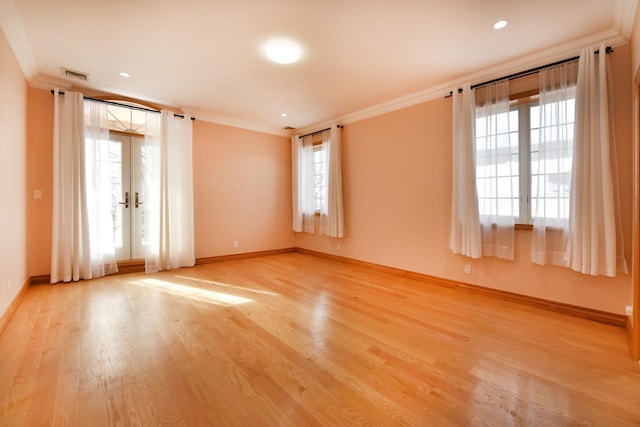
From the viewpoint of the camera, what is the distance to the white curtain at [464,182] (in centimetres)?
318

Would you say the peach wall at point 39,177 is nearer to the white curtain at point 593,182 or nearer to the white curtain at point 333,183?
the white curtain at point 333,183

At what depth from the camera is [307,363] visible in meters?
1.80

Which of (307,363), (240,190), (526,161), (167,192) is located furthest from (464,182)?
(167,192)

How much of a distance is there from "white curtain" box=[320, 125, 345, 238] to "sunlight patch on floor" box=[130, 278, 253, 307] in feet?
7.67

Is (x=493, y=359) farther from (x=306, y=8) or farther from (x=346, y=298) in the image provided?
(x=306, y=8)

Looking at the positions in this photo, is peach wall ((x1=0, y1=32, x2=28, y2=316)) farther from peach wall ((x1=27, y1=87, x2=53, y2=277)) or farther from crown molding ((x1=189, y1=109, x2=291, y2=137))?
crown molding ((x1=189, y1=109, x2=291, y2=137))

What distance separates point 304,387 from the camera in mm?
1557

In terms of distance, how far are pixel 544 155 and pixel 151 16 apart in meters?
3.96

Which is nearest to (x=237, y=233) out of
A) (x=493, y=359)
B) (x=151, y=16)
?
(x=151, y=16)

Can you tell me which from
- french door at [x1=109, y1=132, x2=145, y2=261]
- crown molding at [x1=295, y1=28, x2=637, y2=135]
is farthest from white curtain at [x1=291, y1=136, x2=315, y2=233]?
french door at [x1=109, y1=132, x2=145, y2=261]

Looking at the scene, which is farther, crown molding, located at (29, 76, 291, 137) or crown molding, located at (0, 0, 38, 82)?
crown molding, located at (29, 76, 291, 137)

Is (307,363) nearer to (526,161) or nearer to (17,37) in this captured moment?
(526,161)

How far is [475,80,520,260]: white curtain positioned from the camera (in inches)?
117

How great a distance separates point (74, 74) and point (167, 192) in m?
1.82
